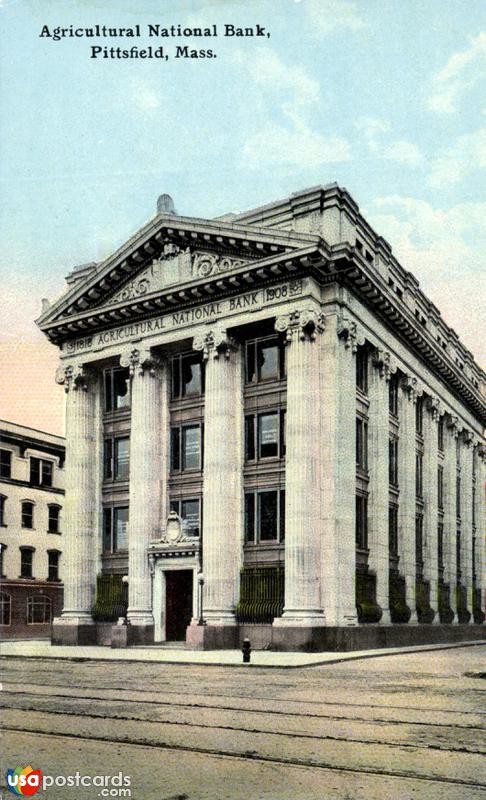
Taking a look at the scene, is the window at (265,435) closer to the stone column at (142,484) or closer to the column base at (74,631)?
the stone column at (142,484)

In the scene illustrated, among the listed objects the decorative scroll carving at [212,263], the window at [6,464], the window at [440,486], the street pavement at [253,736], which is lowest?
the street pavement at [253,736]

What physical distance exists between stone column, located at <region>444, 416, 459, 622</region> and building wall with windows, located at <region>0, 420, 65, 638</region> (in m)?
26.2

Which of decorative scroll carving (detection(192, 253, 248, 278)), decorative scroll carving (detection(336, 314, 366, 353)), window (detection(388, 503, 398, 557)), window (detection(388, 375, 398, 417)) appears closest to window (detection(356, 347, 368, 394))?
decorative scroll carving (detection(336, 314, 366, 353))

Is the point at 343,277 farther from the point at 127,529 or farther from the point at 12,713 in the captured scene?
the point at 12,713

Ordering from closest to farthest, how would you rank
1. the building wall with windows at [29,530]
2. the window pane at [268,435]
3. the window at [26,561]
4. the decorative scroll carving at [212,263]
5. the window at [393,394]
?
the window pane at [268,435], the decorative scroll carving at [212,263], the window at [393,394], the building wall with windows at [29,530], the window at [26,561]

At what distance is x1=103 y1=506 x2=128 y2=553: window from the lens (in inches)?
1647

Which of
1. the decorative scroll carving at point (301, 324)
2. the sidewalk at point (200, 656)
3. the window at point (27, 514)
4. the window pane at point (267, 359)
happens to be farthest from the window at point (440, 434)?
the window at point (27, 514)

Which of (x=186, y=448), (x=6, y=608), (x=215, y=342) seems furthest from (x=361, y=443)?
(x=6, y=608)

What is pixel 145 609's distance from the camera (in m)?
38.9

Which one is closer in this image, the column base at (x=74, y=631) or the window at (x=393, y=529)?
the column base at (x=74, y=631)

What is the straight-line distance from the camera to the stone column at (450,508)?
51.7 m

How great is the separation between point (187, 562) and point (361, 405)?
35.4ft

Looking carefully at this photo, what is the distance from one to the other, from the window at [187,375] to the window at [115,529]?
642cm

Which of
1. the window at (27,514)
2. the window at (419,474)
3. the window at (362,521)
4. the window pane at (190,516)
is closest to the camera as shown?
the window at (362,521)
